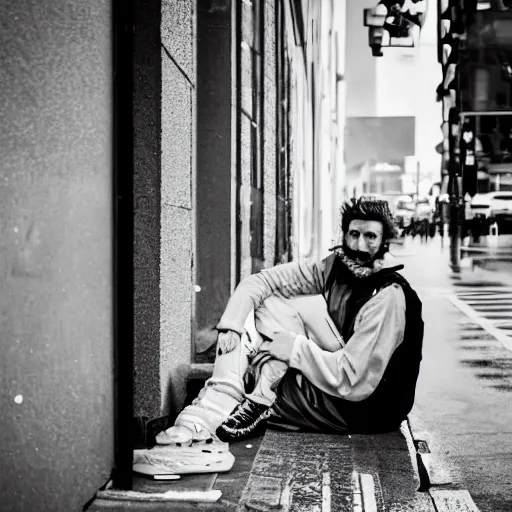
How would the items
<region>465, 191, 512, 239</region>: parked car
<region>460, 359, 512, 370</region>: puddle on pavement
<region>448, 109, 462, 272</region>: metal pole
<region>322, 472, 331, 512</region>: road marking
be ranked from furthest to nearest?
<region>448, 109, 462, 272</region>: metal pole, <region>465, 191, 512, 239</region>: parked car, <region>460, 359, 512, 370</region>: puddle on pavement, <region>322, 472, 331, 512</region>: road marking

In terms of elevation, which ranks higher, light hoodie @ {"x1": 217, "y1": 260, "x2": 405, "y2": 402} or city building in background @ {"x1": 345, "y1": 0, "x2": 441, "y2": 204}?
city building in background @ {"x1": 345, "y1": 0, "x2": 441, "y2": 204}

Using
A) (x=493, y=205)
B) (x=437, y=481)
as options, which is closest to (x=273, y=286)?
(x=437, y=481)

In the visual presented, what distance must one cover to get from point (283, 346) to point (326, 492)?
131cm

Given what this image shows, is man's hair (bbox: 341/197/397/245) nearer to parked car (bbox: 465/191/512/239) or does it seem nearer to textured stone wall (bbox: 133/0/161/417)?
textured stone wall (bbox: 133/0/161/417)

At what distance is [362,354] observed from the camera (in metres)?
5.11

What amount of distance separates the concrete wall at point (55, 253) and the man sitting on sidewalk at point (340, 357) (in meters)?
1.35

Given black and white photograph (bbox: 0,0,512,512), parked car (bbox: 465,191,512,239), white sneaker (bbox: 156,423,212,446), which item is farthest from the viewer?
parked car (bbox: 465,191,512,239)

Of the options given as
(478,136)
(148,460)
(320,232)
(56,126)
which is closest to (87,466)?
(148,460)

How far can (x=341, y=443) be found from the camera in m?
4.99

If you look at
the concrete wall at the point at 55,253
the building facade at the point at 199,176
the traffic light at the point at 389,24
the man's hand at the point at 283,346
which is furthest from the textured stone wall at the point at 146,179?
the traffic light at the point at 389,24

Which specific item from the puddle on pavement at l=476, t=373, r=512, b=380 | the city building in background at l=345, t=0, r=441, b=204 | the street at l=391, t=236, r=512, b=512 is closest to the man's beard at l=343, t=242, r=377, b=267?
the street at l=391, t=236, r=512, b=512

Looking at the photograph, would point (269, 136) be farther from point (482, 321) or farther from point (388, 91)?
point (388, 91)

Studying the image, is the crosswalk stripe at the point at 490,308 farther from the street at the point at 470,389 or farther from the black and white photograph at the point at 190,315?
the black and white photograph at the point at 190,315

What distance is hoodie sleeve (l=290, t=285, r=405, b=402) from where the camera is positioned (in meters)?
5.11
